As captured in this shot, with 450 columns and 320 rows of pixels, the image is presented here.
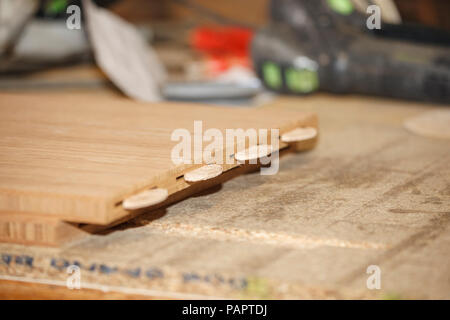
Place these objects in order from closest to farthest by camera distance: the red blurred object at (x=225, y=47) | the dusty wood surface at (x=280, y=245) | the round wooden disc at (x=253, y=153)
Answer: the dusty wood surface at (x=280, y=245) < the round wooden disc at (x=253, y=153) < the red blurred object at (x=225, y=47)

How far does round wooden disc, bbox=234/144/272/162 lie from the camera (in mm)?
582

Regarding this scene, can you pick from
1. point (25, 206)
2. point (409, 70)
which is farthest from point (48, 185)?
point (409, 70)

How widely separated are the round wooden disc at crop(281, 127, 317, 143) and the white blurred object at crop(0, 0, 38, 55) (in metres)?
0.73

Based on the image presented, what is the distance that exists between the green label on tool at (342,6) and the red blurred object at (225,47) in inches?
12.0

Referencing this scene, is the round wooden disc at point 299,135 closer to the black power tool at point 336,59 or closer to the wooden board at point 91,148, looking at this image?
the wooden board at point 91,148

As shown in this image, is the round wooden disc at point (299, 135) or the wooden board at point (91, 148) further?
the round wooden disc at point (299, 135)

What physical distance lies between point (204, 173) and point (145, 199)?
8 cm

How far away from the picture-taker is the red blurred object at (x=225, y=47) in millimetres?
1444

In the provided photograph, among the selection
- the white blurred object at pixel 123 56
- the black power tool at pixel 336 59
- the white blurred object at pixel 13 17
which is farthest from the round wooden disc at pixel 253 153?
the white blurred object at pixel 13 17

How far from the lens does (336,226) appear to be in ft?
1.71

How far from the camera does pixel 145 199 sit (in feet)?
1.56

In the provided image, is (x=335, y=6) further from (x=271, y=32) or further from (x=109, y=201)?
(x=109, y=201)

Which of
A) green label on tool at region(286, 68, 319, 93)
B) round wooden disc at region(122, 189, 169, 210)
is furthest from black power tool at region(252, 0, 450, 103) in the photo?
round wooden disc at region(122, 189, 169, 210)

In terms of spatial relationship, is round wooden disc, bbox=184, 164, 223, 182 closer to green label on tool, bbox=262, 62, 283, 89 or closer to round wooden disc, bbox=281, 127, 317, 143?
round wooden disc, bbox=281, 127, 317, 143
